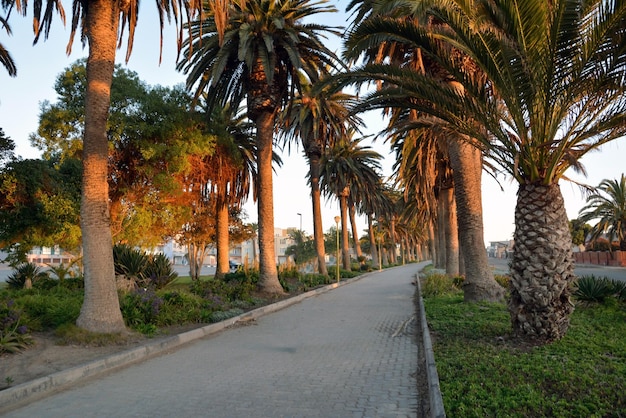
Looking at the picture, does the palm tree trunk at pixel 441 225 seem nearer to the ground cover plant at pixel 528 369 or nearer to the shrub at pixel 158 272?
the shrub at pixel 158 272

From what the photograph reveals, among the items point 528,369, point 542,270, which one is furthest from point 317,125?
point 528,369

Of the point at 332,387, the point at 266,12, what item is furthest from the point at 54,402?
the point at 266,12

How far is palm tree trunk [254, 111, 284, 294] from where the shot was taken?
1759 cm

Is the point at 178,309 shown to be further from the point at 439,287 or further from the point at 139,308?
the point at 439,287

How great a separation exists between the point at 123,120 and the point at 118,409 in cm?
1365

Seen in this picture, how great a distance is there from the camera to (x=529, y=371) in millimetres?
5730

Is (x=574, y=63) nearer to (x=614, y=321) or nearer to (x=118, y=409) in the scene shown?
(x=614, y=321)

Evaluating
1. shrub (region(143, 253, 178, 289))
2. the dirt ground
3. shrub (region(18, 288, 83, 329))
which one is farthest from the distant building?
the dirt ground

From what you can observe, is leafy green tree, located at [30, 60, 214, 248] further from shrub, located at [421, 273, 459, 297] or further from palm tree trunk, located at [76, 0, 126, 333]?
shrub, located at [421, 273, 459, 297]

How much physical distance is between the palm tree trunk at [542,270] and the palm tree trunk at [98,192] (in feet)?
23.2

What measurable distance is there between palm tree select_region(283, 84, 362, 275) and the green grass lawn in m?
16.3

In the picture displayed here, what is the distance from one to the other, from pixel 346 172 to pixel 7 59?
80.9ft

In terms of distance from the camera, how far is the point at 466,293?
13375 mm

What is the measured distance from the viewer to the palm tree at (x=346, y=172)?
34562mm
